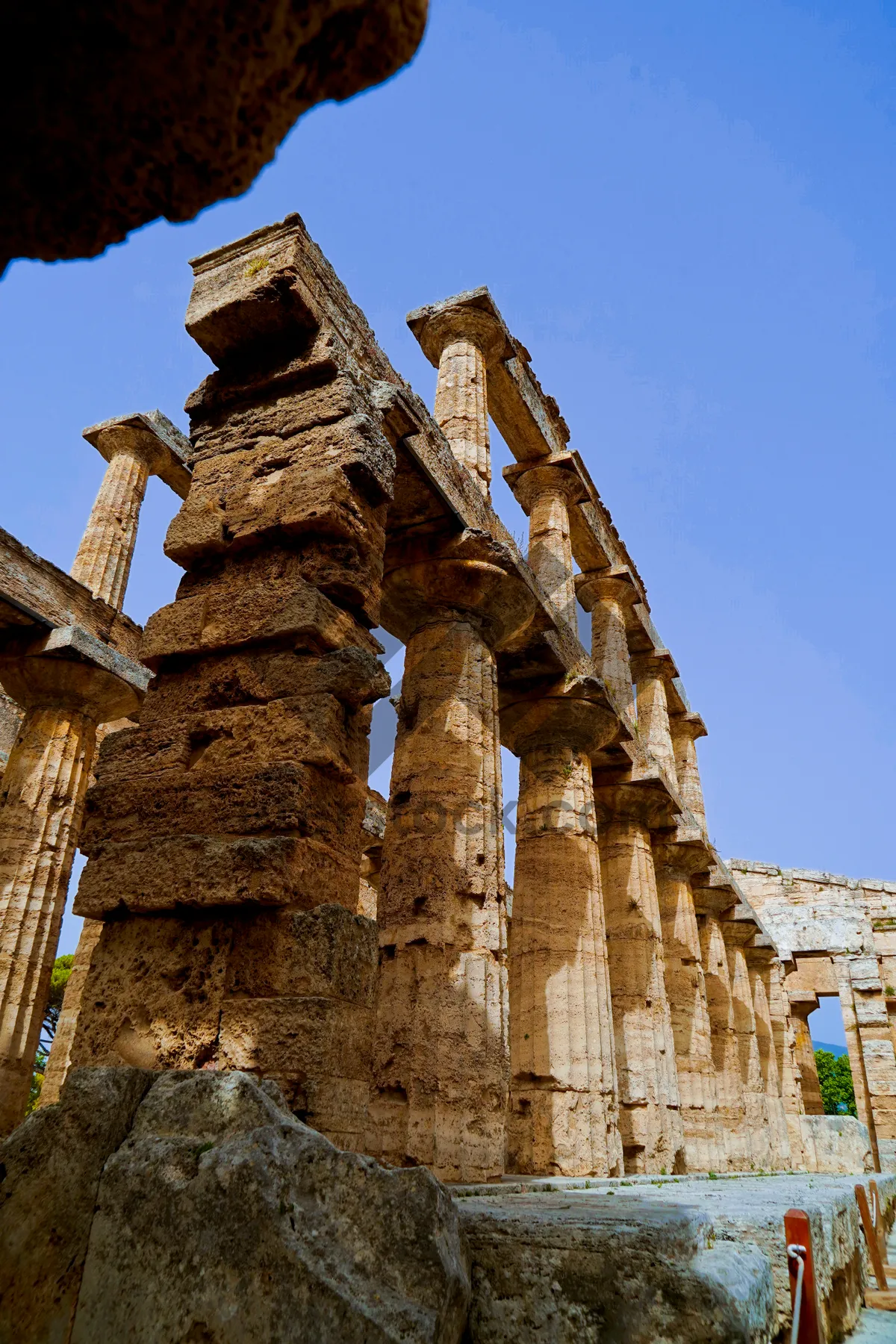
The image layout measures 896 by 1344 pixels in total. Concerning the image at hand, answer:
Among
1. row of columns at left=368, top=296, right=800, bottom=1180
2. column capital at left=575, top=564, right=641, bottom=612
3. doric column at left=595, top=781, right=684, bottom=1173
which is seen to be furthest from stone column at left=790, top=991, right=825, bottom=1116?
column capital at left=575, top=564, right=641, bottom=612

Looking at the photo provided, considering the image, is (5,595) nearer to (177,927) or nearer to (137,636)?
(137,636)

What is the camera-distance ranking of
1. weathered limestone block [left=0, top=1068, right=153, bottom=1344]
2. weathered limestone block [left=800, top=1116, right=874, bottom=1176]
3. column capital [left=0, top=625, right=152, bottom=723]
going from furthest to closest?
weathered limestone block [left=800, top=1116, right=874, bottom=1176] → column capital [left=0, top=625, right=152, bottom=723] → weathered limestone block [left=0, top=1068, right=153, bottom=1344]

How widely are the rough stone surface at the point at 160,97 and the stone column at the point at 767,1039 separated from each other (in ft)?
75.3

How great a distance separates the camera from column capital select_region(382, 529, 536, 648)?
873 cm

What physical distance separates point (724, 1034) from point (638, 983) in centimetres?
713

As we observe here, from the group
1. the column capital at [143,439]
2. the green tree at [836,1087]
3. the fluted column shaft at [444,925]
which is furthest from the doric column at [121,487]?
the green tree at [836,1087]

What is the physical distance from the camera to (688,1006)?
1580 centimetres

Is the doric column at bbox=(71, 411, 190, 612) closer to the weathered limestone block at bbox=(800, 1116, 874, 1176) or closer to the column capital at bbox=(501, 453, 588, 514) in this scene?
the column capital at bbox=(501, 453, 588, 514)

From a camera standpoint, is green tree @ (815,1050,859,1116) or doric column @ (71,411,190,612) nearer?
doric column @ (71,411,190,612)

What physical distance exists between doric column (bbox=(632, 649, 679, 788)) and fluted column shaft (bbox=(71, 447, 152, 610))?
31.7 feet

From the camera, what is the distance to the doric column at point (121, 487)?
14.9 m

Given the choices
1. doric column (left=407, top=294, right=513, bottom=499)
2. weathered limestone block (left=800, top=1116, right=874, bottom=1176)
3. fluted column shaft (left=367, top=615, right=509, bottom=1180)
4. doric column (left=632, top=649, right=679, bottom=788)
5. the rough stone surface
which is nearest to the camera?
the rough stone surface

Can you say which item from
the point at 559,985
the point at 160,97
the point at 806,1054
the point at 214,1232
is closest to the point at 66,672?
the point at 559,985

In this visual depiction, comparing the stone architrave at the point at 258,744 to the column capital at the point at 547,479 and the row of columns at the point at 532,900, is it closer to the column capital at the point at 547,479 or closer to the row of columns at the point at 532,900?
the row of columns at the point at 532,900
